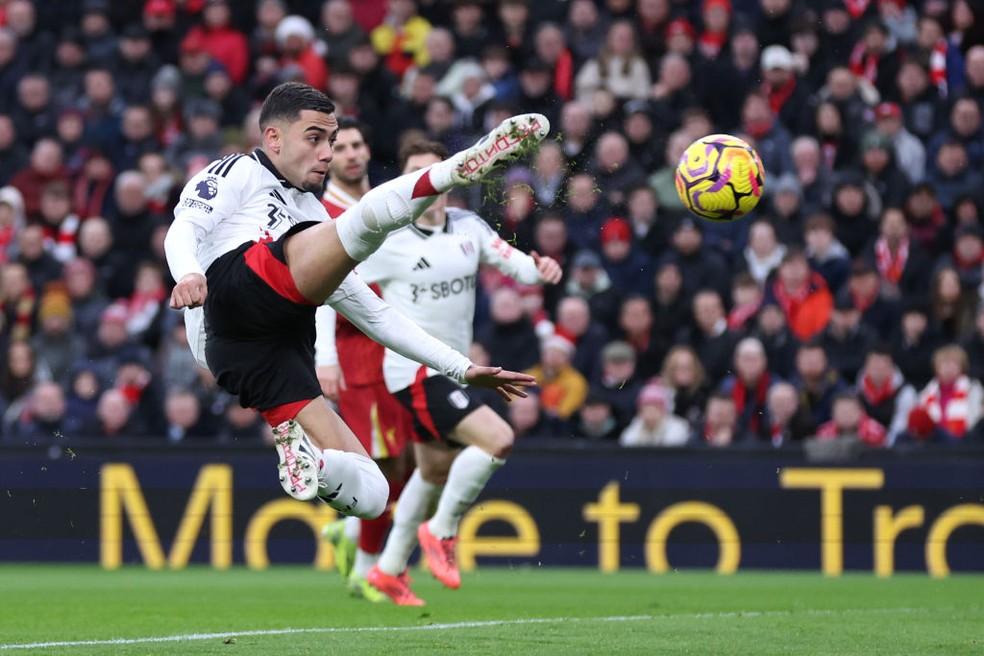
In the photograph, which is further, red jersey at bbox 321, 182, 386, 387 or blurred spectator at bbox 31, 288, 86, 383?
blurred spectator at bbox 31, 288, 86, 383

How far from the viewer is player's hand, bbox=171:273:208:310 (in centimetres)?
700

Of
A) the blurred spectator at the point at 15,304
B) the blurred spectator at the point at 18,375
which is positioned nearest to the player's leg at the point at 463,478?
the blurred spectator at the point at 18,375

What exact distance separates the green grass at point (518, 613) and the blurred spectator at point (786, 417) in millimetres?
1166

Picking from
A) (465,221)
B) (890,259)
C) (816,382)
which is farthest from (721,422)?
(465,221)

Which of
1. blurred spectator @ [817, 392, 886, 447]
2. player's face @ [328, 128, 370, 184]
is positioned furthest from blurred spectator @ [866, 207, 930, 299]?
player's face @ [328, 128, 370, 184]

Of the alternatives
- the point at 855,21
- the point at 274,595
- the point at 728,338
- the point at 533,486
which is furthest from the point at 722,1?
the point at 274,595

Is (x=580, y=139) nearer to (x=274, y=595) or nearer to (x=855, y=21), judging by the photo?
(x=855, y=21)

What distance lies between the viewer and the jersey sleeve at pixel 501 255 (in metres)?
10.8

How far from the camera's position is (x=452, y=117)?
647 inches

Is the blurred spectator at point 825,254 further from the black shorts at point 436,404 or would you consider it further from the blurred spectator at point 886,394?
the black shorts at point 436,404

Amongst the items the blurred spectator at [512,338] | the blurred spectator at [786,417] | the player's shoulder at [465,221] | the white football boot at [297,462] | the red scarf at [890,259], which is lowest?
the white football boot at [297,462]

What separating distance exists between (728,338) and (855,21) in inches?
165

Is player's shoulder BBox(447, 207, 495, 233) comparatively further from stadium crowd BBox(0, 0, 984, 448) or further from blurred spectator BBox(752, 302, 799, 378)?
blurred spectator BBox(752, 302, 799, 378)

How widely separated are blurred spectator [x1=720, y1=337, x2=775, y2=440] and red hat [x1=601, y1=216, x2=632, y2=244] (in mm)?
1406
